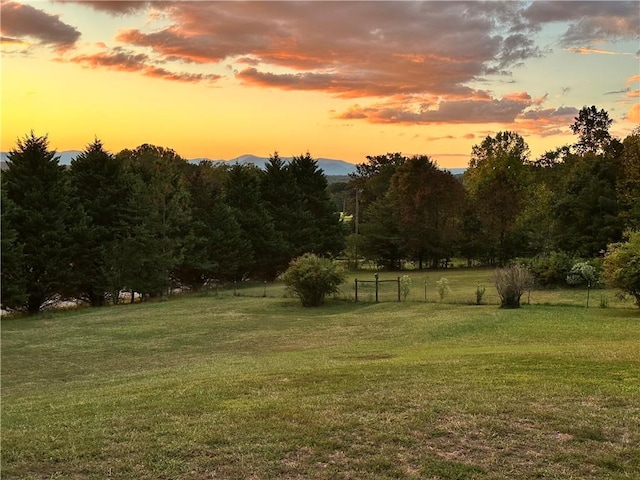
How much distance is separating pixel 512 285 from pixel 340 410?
16.3 meters

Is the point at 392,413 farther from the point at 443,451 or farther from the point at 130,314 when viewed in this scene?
the point at 130,314

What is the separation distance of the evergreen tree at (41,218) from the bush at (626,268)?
88.8 feet

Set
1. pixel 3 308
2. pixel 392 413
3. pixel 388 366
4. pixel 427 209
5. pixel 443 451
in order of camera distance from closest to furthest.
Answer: pixel 443 451
pixel 392 413
pixel 388 366
pixel 3 308
pixel 427 209

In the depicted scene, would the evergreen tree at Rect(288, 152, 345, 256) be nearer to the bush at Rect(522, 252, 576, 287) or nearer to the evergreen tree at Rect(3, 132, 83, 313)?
the bush at Rect(522, 252, 576, 287)

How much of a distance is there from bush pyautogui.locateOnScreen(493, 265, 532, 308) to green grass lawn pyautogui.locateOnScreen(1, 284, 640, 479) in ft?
17.5

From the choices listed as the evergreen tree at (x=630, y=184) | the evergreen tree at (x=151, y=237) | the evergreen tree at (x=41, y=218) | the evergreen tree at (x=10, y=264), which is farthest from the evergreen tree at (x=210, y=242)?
the evergreen tree at (x=630, y=184)

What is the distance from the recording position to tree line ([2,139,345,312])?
29.6 meters

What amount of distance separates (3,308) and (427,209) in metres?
34.8

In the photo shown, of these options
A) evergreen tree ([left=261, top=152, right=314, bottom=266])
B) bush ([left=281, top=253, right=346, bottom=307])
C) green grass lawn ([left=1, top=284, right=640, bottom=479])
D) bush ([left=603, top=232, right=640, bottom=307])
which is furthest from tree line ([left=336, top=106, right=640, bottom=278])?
green grass lawn ([left=1, top=284, right=640, bottom=479])

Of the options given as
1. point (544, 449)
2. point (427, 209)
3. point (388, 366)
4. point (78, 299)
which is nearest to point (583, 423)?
point (544, 449)

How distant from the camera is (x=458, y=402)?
697 centimetres

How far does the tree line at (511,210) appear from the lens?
131 feet

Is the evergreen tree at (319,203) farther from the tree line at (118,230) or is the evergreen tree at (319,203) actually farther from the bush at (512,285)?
the bush at (512,285)

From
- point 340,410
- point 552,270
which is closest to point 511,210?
point 552,270
